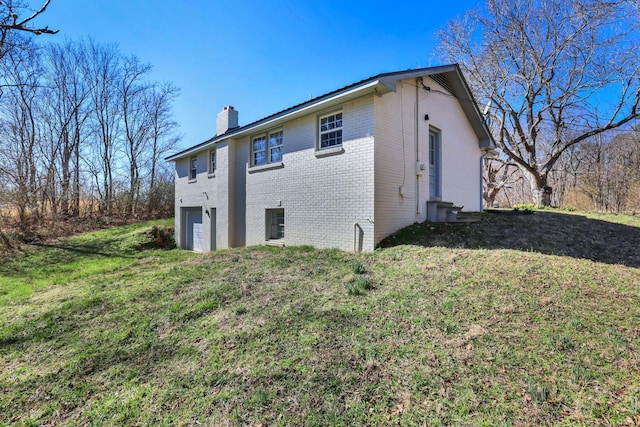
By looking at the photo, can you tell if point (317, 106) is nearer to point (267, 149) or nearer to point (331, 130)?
point (331, 130)

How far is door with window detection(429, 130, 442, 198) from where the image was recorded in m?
10.1

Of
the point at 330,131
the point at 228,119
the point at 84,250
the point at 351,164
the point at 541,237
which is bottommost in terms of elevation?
the point at 84,250

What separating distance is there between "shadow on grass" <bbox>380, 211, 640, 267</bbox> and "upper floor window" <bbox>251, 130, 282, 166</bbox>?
5366 millimetres

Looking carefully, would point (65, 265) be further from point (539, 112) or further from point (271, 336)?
point (539, 112)

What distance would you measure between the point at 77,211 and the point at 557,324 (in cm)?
2743

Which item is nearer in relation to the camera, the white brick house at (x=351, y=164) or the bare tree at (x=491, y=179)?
the white brick house at (x=351, y=164)

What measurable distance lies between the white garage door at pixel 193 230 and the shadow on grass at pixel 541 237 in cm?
1119

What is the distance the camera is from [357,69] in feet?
36.4

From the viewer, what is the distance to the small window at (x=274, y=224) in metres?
10.6

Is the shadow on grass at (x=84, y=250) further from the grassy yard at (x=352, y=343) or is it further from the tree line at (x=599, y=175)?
the tree line at (x=599, y=175)

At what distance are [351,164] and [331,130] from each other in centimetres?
138

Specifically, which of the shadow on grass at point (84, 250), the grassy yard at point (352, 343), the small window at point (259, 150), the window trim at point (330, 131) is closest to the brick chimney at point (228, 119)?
the small window at point (259, 150)

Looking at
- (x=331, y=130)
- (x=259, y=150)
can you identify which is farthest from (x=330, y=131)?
(x=259, y=150)

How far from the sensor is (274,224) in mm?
10766
